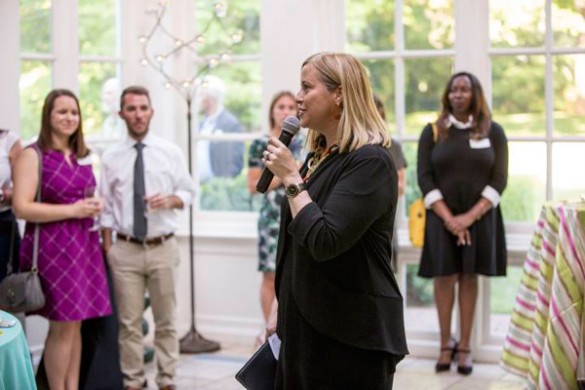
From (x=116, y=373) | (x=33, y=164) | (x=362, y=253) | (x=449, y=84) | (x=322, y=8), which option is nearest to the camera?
(x=362, y=253)

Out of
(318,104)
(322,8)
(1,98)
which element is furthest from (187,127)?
(318,104)

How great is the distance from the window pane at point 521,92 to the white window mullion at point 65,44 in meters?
2.32

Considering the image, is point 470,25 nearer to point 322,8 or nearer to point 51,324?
point 322,8

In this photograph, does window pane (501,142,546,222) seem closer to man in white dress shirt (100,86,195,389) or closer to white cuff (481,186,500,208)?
white cuff (481,186,500,208)

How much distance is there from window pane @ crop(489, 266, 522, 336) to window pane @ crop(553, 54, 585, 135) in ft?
2.75

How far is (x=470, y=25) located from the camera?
6.04 meters

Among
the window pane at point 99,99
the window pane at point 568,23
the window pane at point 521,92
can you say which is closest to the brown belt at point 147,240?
the window pane at point 99,99

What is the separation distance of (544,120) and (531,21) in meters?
0.55

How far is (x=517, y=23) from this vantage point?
601 centimetres

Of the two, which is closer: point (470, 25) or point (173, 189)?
point (173, 189)

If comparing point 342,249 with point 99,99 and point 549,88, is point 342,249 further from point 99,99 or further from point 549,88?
point 99,99

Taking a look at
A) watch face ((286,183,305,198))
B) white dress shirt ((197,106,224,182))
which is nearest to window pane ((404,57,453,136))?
white dress shirt ((197,106,224,182))

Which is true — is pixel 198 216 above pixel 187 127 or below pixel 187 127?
below

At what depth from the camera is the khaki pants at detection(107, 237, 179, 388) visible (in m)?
5.18
